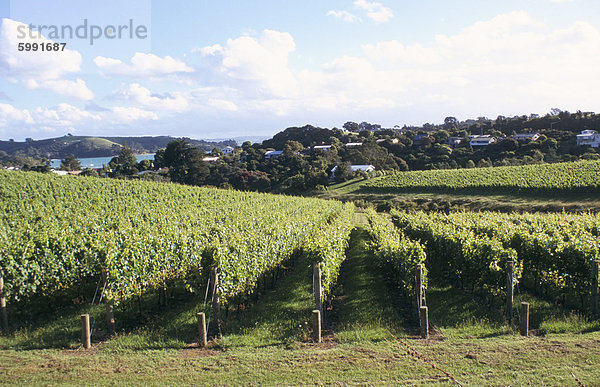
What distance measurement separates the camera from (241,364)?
6.61 m

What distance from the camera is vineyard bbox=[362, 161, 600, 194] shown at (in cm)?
3734

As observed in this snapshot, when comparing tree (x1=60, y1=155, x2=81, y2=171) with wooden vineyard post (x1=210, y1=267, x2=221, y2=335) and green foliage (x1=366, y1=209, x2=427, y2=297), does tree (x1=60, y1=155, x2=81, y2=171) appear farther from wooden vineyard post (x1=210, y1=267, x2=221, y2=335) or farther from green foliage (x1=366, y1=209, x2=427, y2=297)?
green foliage (x1=366, y1=209, x2=427, y2=297)

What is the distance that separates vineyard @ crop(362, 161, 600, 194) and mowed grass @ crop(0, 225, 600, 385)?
34.8m

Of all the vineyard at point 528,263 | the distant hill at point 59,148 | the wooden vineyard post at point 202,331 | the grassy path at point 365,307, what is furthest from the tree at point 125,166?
the distant hill at point 59,148

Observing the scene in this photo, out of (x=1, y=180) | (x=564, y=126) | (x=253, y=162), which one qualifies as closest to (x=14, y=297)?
(x=1, y=180)

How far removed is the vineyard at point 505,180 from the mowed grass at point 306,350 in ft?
114

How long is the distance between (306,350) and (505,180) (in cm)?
4366

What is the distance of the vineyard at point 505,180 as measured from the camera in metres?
37.3

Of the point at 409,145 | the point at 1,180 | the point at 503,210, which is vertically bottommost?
the point at 503,210

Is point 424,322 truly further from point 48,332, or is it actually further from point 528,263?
point 48,332

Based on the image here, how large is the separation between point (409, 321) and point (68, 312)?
858 centimetres

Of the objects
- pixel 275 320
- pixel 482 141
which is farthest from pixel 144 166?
pixel 275 320

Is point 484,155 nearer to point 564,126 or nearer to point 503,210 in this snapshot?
point 564,126

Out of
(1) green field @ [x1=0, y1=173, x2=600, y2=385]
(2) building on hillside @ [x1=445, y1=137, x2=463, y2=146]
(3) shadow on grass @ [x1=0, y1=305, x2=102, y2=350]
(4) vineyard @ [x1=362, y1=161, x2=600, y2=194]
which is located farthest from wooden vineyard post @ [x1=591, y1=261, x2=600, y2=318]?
(2) building on hillside @ [x1=445, y1=137, x2=463, y2=146]
